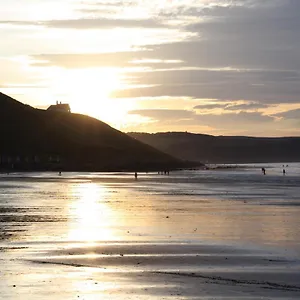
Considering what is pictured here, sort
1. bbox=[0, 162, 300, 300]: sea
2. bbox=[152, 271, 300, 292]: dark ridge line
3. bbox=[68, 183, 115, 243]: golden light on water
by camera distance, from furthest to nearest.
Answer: bbox=[68, 183, 115, 243]: golden light on water
bbox=[152, 271, 300, 292]: dark ridge line
bbox=[0, 162, 300, 300]: sea

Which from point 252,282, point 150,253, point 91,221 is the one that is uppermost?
point 91,221

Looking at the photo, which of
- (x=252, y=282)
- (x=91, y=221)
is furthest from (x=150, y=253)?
(x=91, y=221)

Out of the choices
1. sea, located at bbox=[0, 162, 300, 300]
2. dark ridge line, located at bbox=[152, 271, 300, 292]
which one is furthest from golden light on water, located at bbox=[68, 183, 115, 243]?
dark ridge line, located at bbox=[152, 271, 300, 292]

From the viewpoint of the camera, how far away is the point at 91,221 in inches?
1400

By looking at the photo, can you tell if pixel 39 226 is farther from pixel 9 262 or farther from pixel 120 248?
pixel 9 262

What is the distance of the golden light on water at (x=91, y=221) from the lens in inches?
1143

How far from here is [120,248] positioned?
25.5 metres

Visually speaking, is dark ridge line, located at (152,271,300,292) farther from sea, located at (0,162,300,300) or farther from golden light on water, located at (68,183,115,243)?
golden light on water, located at (68,183,115,243)

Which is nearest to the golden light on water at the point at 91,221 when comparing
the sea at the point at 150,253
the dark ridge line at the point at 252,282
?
the sea at the point at 150,253

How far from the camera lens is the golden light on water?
29044 millimetres

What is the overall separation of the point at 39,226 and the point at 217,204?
17465 millimetres

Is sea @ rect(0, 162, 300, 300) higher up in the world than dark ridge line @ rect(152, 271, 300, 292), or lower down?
higher up

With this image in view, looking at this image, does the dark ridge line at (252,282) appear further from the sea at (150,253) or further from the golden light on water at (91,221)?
the golden light on water at (91,221)

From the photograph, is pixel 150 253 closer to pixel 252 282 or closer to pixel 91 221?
pixel 252 282
